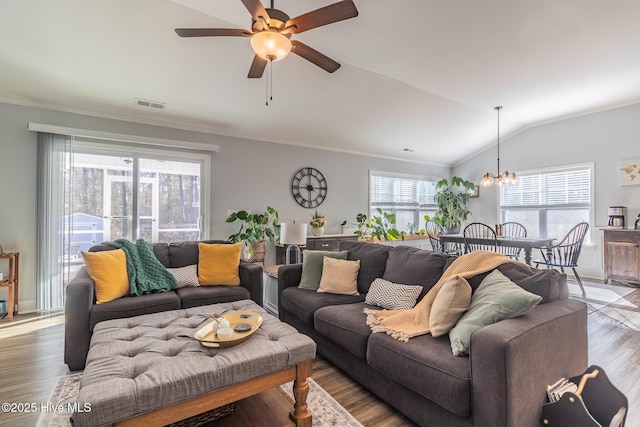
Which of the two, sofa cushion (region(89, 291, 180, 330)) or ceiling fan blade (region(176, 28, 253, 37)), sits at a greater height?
ceiling fan blade (region(176, 28, 253, 37))

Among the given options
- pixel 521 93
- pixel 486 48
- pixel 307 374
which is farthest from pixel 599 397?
pixel 521 93

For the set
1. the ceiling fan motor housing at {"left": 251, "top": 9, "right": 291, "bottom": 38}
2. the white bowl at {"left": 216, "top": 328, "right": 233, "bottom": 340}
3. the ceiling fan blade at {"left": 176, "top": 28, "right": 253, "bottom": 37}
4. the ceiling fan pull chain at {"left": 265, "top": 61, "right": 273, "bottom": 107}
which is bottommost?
the white bowl at {"left": 216, "top": 328, "right": 233, "bottom": 340}

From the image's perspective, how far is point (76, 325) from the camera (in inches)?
91.8

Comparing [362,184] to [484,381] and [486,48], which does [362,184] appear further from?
[484,381]

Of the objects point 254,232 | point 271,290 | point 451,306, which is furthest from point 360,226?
point 451,306

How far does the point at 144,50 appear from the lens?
294cm

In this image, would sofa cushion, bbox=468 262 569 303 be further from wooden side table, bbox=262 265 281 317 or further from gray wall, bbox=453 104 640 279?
gray wall, bbox=453 104 640 279

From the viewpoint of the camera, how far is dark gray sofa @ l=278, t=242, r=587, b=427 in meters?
1.34

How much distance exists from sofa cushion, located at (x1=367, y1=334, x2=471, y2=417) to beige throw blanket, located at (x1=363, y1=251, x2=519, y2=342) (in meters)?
0.09

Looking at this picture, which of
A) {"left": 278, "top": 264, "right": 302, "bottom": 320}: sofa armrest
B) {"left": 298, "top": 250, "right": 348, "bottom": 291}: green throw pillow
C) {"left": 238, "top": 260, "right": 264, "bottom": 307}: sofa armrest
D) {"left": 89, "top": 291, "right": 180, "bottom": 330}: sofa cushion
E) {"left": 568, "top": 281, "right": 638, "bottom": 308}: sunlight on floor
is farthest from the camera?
{"left": 568, "top": 281, "right": 638, "bottom": 308}: sunlight on floor

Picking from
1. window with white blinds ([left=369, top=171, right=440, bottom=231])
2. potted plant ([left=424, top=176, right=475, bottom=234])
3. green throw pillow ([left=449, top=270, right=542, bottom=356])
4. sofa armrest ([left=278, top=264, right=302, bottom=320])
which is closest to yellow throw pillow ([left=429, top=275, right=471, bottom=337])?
green throw pillow ([left=449, top=270, right=542, bottom=356])

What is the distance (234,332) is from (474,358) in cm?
125

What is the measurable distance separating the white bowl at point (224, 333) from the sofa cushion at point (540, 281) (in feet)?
5.08

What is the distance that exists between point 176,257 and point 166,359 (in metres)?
2.02
